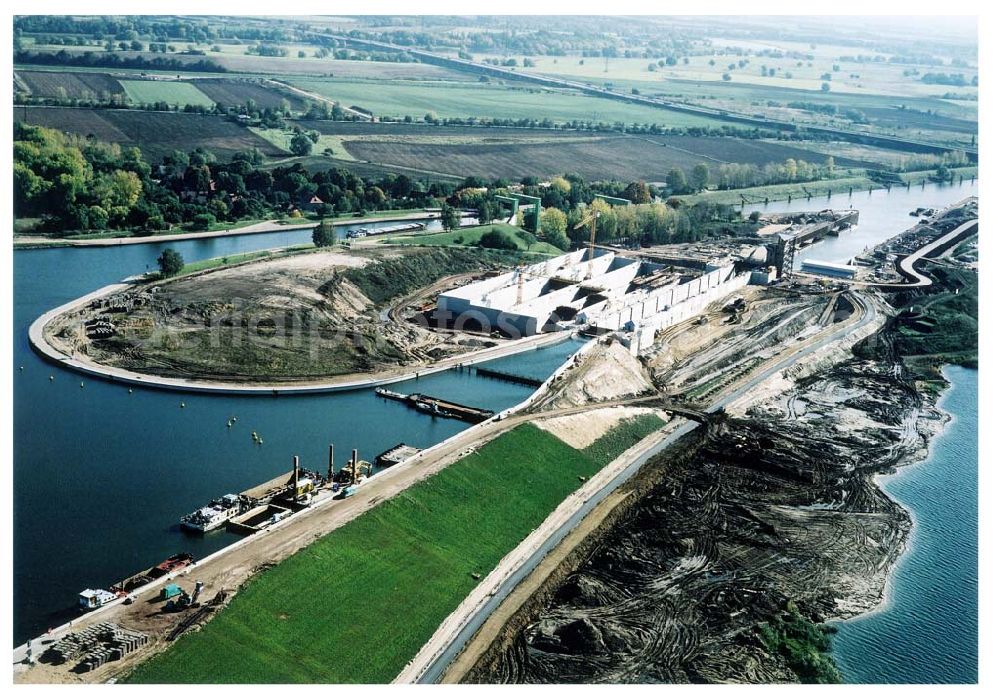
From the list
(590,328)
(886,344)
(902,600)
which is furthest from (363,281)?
(902,600)

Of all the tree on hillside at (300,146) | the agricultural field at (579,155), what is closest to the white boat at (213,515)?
the tree on hillside at (300,146)

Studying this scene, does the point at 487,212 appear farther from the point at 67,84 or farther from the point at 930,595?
the point at 930,595

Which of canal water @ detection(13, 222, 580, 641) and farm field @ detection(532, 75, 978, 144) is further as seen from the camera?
farm field @ detection(532, 75, 978, 144)

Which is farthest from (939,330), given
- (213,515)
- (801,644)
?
(213,515)

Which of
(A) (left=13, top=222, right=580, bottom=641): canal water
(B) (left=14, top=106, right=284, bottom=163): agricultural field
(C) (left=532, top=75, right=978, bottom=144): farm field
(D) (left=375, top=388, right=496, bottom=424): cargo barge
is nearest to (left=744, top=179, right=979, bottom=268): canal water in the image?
(C) (left=532, top=75, right=978, bottom=144): farm field

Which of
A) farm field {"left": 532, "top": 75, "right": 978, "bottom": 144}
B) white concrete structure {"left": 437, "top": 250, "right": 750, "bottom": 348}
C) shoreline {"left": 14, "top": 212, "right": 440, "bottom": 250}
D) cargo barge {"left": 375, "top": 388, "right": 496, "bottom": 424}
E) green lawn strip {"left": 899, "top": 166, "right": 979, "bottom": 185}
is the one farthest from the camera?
farm field {"left": 532, "top": 75, "right": 978, "bottom": 144}

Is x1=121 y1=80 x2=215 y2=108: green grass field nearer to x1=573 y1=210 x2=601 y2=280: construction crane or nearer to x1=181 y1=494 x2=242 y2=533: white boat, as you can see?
x1=573 y1=210 x2=601 y2=280: construction crane
